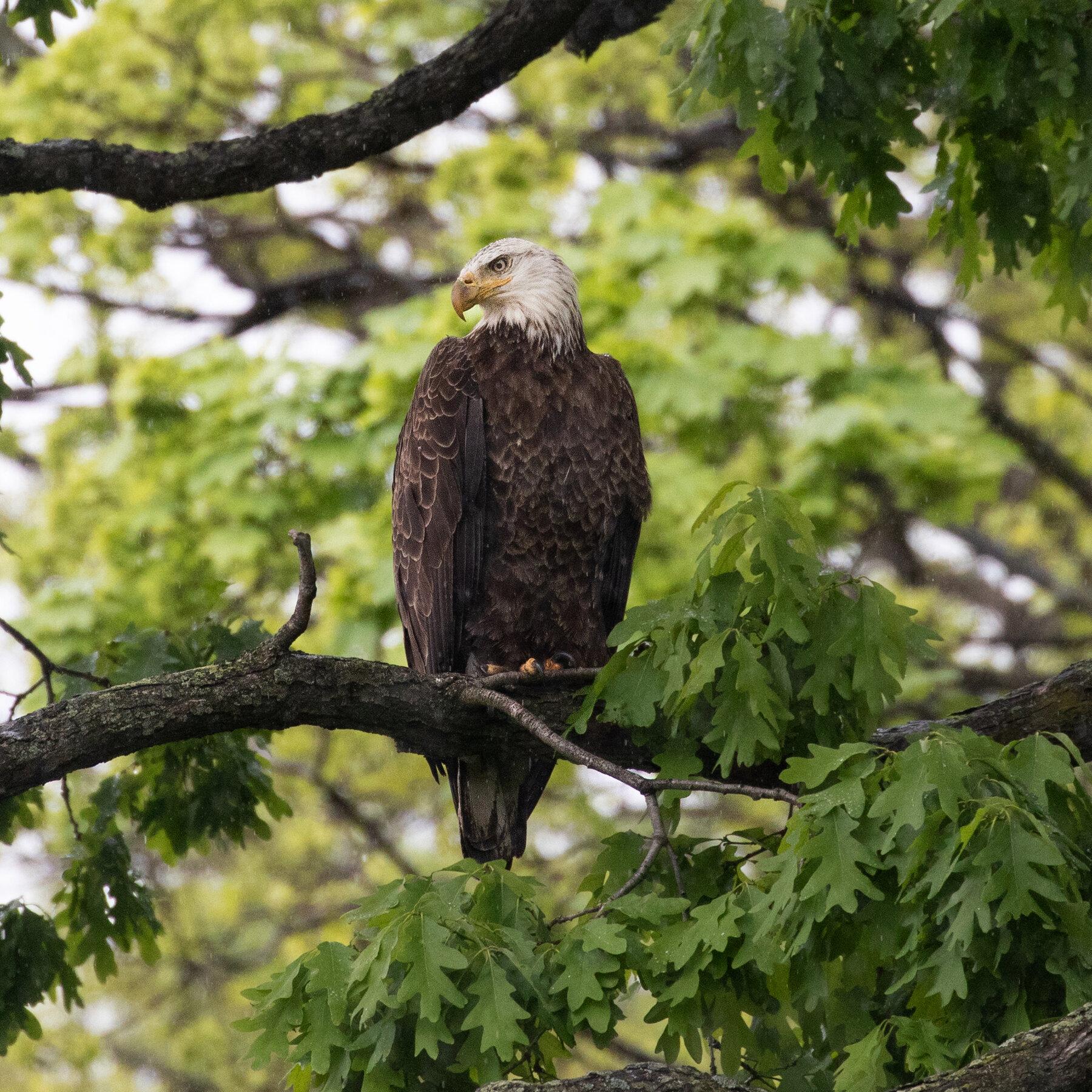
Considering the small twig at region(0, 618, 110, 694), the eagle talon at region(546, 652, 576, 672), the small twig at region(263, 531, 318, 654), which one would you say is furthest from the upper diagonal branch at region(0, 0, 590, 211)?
the eagle talon at region(546, 652, 576, 672)

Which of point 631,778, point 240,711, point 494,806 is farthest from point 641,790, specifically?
point 494,806

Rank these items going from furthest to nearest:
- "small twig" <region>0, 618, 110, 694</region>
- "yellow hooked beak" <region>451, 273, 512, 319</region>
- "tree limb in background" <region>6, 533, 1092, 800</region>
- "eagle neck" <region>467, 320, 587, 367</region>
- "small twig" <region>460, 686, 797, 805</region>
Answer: "yellow hooked beak" <region>451, 273, 512, 319</region>
"eagle neck" <region>467, 320, 587, 367</region>
"small twig" <region>0, 618, 110, 694</region>
"tree limb in background" <region>6, 533, 1092, 800</region>
"small twig" <region>460, 686, 797, 805</region>

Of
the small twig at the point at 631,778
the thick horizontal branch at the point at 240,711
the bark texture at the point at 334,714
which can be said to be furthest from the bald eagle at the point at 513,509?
the small twig at the point at 631,778

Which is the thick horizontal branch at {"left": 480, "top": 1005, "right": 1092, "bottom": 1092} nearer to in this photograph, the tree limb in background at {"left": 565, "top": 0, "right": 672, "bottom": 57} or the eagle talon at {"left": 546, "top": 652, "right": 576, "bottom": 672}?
the eagle talon at {"left": 546, "top": 652, "right": 576, "bottom": 672}

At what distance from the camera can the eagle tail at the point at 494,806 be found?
4164mm

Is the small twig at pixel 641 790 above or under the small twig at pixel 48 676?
under

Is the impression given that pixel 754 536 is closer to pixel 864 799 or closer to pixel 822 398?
pixel 864 799

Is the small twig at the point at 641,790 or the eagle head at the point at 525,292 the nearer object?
the small twig at the point at 641,790

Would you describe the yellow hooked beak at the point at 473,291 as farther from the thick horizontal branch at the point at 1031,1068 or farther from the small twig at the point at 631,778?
the thick horizontal branch at the point at 1031,1068

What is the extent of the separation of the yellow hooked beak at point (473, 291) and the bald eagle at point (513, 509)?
61 millimetres

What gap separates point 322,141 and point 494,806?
214 centimetres

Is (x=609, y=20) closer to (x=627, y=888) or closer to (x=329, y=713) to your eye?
(x=329, y=713)

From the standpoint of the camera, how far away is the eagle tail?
13.7 ft

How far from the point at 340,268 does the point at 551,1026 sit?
9344 mm
